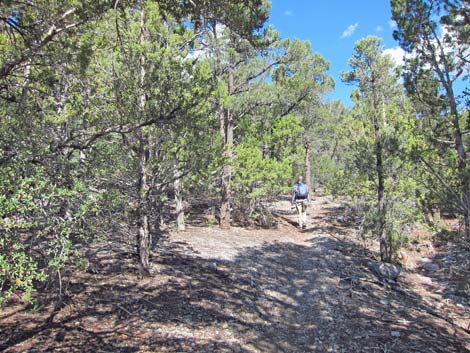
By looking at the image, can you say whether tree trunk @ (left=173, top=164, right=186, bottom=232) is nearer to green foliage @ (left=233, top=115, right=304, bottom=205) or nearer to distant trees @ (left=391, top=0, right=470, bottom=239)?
green foliage @ (left=233, top=115, right=304, bottom=205)

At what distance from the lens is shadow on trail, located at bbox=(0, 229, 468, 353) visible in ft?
16.3

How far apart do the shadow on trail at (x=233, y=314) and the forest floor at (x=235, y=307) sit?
0.07 ft

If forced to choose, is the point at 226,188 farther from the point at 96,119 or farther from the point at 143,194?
the point at 96,119

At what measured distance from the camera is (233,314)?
6.28 metres

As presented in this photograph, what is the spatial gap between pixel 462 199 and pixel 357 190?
479cm

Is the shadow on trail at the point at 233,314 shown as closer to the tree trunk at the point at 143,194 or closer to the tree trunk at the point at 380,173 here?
the tree trunk at the point at 143,194

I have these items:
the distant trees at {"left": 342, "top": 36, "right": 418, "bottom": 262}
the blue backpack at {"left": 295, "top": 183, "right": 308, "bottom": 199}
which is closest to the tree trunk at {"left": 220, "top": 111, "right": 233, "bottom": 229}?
the blue backpack at {"left": 295, "top": 183, "right": 308, "bottom": 199}

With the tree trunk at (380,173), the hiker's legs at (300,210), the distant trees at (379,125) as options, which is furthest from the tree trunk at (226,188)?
the tree trunk at (380,173)

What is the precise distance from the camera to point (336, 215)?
20094 mm

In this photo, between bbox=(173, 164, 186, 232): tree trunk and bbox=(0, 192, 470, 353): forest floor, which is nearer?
bbox=(0, 192, 470, 353): forest floor

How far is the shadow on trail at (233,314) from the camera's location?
4977 mm

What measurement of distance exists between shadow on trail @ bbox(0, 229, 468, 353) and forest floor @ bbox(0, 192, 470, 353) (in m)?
0.02

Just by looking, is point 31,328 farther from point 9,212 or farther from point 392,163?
point 392,163

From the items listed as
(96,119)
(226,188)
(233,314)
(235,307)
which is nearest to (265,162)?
(226,188)
